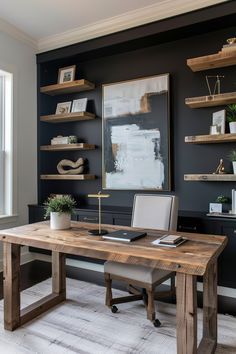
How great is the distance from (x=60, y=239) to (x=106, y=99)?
2242mm

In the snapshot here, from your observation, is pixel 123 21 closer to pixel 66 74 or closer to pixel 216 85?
pixel 66 74

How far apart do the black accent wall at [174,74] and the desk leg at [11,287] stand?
1.69 meters

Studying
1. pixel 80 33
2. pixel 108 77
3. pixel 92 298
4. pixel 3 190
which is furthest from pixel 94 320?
pixel 80 33

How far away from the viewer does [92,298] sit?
2654mm

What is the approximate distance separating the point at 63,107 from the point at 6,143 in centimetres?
92

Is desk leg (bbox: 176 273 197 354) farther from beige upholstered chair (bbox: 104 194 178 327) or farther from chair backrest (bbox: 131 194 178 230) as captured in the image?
chair backrest (bbox: 131 194 178 230)

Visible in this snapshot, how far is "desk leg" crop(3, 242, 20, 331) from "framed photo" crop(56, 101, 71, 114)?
225 centimetres

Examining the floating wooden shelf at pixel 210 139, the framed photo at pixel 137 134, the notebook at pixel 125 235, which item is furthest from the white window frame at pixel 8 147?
the floating wooden shelf at pixel 210 139

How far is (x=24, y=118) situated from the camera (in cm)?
372

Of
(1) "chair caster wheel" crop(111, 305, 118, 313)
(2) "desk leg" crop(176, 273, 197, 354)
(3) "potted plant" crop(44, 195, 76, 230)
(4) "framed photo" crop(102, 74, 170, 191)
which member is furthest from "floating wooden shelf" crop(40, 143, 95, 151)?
(2) "desk leg" crop(176, 273, 197, 354)

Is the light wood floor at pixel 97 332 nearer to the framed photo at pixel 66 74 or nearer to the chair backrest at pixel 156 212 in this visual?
the chair backrest at pixel 156 212

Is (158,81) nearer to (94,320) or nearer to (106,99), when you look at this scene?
(106,99)

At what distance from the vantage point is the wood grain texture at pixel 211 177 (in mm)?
2727

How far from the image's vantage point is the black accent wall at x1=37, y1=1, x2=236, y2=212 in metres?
2.97
